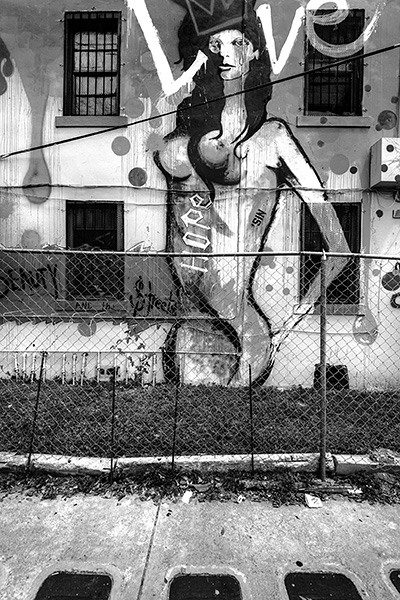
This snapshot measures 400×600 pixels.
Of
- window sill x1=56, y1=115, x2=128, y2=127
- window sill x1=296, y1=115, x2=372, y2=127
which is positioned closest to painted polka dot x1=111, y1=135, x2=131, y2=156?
window sill x1=56, y1=115, x2=128, y2=127

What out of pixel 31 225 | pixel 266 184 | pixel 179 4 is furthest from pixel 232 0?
pixel 31 225

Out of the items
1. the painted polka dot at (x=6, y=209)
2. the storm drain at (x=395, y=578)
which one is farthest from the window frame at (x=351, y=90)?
the storm drain at (x=395, y=578)

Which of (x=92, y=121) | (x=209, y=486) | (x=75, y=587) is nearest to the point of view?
(x=75, y=587)

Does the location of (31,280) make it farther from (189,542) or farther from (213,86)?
(189,542)

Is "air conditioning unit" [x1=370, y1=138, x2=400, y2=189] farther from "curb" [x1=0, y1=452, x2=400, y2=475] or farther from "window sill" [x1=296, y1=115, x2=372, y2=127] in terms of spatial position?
"curb" [x1=0, y1=452, x2=400, y2=475]

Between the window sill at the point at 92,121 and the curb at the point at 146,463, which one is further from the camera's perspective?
the window sill at the point at 92,121

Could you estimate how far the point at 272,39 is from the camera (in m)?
6.13

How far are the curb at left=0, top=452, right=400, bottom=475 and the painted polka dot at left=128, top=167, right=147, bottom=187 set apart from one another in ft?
14.7

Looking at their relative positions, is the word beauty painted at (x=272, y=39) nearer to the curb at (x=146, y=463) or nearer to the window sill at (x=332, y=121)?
the window sill at (x=332, y=121)

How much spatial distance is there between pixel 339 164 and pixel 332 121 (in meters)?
0.73

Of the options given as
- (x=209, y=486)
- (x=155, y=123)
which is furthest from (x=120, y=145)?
(x=209, y=486)

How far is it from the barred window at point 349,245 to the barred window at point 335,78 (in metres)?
1.72

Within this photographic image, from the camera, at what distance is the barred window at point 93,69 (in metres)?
6.41

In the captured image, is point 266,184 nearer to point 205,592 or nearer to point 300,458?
point 300,458
